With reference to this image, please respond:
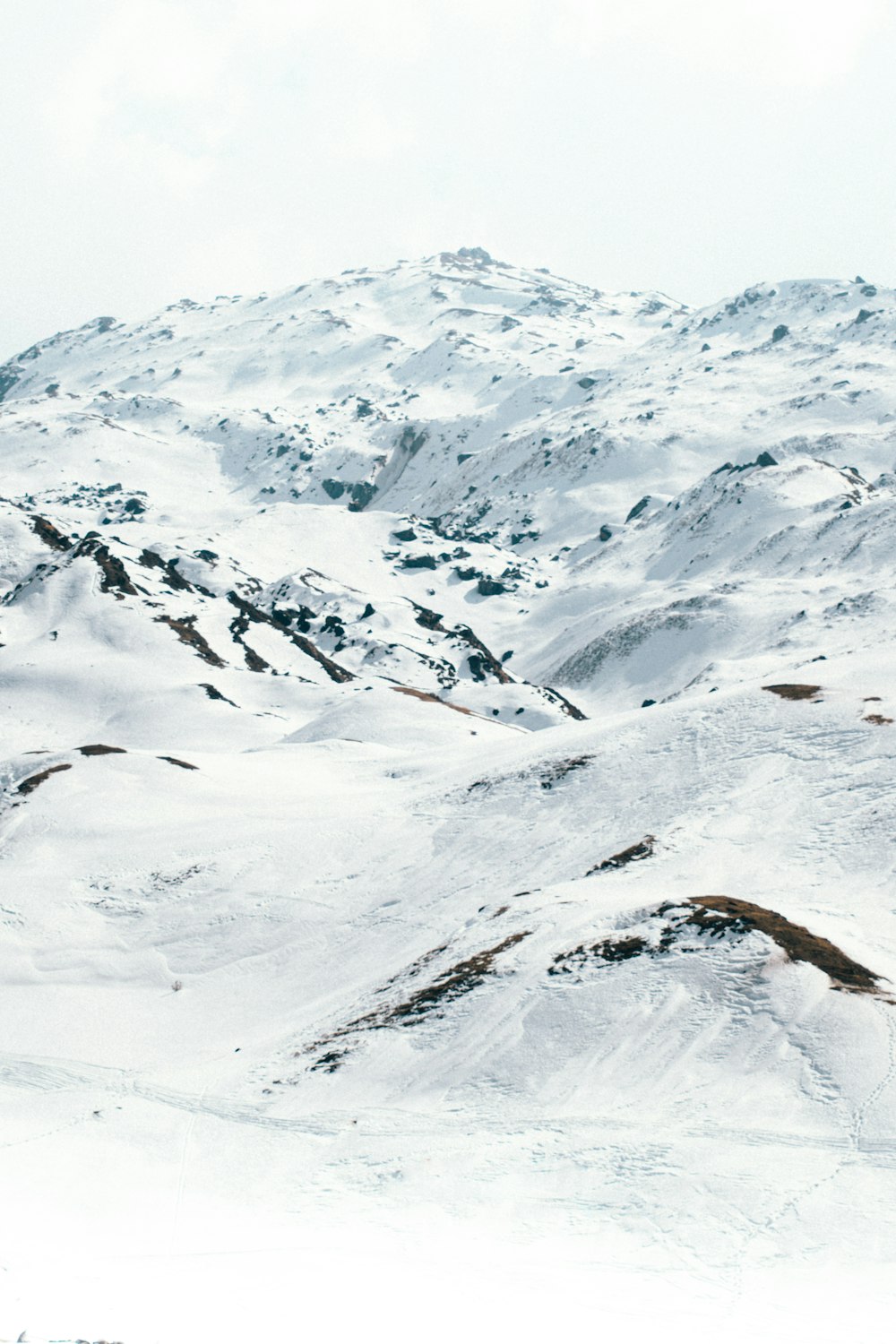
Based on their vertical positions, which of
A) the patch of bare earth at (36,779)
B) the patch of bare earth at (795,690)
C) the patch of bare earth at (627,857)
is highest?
the patch of bare earth at (795,690)

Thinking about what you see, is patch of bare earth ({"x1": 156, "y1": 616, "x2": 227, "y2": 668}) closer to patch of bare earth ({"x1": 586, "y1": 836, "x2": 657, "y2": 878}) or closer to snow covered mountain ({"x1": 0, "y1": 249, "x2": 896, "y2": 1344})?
snow covered mountain ({"x1": 0, "y1": 249, "x2": 896, "y2": 1344})

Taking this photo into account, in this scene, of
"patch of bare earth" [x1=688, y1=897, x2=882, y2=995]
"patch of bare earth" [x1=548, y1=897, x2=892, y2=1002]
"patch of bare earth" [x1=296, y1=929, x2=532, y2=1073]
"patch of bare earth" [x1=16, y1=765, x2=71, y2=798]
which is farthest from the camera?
"patch of bare earth" [x1=16, y1=765, x2=71, y2=798]

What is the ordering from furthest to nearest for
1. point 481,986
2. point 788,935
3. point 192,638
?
1. point 192,638
2. point 481,986
3. point 788,935

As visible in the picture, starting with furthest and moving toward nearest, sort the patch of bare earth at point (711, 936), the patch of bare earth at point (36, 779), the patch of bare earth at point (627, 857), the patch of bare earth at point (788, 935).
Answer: the patch of bare earth at point (36, 779) < the patch of bare earth at point (627, 857) < the patch of bare earth at point (711, 936) < the patch of bare earth at point (788, 935)

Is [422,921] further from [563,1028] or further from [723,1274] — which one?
[723,1274]

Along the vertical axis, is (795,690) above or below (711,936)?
above

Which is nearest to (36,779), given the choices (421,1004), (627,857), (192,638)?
(627,857)

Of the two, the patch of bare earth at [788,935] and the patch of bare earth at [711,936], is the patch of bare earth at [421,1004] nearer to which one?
the patch of bare earth at [711,936]

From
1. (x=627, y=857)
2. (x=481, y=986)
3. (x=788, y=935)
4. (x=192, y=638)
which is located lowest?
(x=481, y=986)

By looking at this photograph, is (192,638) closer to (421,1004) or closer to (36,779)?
(36,779)

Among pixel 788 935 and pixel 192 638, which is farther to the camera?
pixel 192 638

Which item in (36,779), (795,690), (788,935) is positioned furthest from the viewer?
(36,779)

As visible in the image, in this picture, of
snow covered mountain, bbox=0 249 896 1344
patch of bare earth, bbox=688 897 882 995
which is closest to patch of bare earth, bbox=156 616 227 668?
snow covered mountain, bbox=0 249 896 1344

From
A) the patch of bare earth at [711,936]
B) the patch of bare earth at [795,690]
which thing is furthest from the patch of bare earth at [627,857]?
the patch of bare earth at [795,690]
